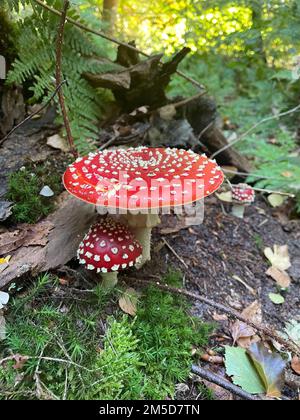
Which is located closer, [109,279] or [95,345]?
[95,345]

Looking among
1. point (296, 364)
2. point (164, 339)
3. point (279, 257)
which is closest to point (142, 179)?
point (164, 339)

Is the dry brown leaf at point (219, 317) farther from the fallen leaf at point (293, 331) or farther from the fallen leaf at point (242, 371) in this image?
the fallen leaf at point (293, 331)

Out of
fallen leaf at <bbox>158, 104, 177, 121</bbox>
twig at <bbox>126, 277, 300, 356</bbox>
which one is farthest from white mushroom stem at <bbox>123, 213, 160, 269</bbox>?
fallen leaf at <bbox>158, 104, 177, 121</bbox>

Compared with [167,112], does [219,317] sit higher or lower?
lower

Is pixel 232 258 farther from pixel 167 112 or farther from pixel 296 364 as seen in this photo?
pixel 167 112

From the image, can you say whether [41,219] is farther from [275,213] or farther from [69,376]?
[275,213]

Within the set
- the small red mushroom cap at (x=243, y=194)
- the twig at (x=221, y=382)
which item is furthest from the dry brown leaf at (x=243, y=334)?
the small red mushroom cap at (x=243, y=194)
